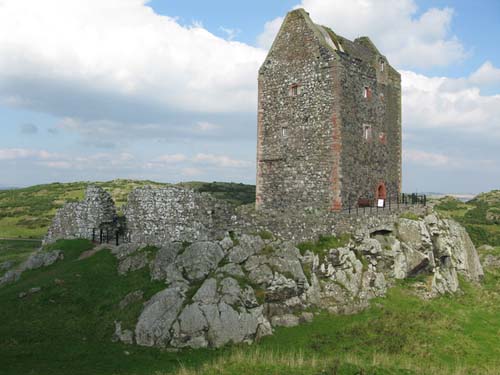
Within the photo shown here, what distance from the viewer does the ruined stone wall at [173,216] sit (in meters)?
23.6

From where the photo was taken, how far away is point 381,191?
104 feet

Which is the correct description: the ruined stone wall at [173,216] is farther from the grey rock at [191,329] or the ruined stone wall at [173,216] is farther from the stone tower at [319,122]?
the stone tower at [319,122]

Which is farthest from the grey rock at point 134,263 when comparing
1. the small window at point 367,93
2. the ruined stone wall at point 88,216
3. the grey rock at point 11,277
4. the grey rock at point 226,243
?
the small window at point 367,93

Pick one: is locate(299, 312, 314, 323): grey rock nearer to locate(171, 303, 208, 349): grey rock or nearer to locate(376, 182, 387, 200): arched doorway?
locate(171, 303, 208, 349): grey rock

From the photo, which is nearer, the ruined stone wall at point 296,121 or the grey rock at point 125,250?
the grey rock at point 125,250

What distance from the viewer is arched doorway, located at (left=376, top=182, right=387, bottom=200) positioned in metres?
31.4

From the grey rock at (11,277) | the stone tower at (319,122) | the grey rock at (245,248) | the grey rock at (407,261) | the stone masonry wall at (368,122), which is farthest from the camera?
the stone masonry wall at (368,122)

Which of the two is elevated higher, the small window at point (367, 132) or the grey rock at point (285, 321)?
the small window at point (367, 132)

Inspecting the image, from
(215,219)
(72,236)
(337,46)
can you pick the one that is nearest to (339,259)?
(215,219)

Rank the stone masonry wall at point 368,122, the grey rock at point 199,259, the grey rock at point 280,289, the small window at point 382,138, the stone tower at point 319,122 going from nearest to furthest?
the grey rock at point 280,289 → the grey rock at point 199,259 → the stone tower at point 319,122 → the stone masonry wall at point 368,122 → the small window at point 382,138

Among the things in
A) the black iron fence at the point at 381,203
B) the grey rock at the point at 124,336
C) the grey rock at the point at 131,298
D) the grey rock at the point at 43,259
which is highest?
the black iron fence at the point at 381,203

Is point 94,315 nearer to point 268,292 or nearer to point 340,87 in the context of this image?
point 268,292

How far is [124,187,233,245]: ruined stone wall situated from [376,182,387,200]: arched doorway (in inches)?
489

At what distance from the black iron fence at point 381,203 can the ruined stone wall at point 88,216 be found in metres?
15.5
